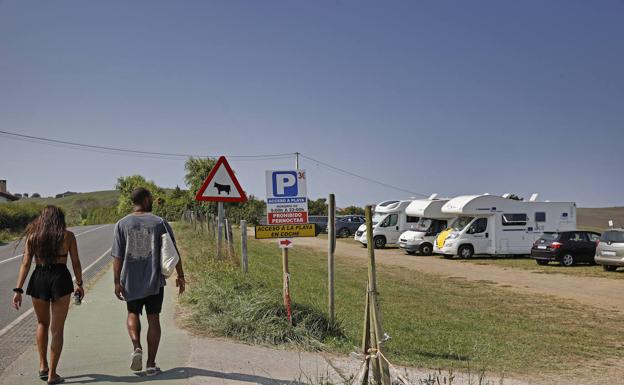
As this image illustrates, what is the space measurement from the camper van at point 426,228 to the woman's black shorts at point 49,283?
25.7 meters

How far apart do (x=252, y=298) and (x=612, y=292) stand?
11642 mm

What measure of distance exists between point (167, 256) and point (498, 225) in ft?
79.7

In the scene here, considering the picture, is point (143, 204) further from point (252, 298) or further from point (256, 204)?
point (256, 204)

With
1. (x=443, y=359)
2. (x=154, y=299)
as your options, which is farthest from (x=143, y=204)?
(x=443, y=359)

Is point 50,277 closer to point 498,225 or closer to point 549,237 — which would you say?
point 549,237

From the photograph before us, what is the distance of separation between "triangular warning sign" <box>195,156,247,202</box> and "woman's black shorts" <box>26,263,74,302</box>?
5.37 m

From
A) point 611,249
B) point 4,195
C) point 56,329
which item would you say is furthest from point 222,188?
point 4,195

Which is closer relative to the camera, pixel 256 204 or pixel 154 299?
pixel 154 299

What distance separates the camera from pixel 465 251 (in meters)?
28.4

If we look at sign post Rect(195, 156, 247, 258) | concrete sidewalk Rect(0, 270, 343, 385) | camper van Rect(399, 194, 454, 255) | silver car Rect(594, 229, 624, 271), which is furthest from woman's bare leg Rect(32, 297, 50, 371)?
camper van Rect(399, 194, 454, 255)

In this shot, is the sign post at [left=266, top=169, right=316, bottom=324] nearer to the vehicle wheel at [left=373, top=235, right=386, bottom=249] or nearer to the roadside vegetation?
the roadside vegetation

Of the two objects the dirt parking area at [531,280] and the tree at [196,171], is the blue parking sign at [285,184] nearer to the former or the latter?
the dirt parking area at [531,280]

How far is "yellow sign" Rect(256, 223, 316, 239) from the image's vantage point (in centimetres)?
910

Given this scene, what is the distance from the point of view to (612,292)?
16.7 m
